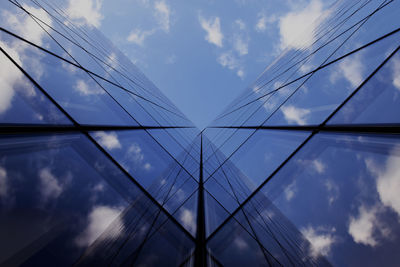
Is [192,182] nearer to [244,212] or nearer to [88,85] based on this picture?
[244,212]

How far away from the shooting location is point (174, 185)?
4.80 meters

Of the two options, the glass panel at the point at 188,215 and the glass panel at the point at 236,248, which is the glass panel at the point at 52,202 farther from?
the glass panel at the point at 236,248

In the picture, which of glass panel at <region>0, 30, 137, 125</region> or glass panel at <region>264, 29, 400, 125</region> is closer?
glass panel at <region>0, 30, 137, 125</region>

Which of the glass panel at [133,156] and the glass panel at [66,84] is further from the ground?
the glass panel at [66,84]

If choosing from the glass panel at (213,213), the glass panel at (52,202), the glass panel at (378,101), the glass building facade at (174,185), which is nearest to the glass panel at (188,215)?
the glass building facade at (174,185)

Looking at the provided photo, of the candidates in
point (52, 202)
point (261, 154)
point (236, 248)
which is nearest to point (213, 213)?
point (236, 248)

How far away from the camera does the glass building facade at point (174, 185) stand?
5.69 feet

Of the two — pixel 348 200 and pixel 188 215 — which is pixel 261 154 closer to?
pixel 188 215

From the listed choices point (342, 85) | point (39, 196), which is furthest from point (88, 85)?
point (342, 85)

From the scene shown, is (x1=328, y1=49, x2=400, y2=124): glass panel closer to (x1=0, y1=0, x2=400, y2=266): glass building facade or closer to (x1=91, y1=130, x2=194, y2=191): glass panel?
(x1=0, y1=0, x2=400, y2=266): glass building facade

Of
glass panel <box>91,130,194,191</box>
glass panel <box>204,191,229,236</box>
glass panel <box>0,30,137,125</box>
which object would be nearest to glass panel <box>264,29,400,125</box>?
glass panel <box>204,191,229,236</box>

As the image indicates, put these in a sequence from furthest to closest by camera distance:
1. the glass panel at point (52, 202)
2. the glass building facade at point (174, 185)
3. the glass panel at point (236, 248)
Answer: the glass panel at point (236, 248) < the glass building facade at point (174, 185) < the glass panel at point (52, 202)

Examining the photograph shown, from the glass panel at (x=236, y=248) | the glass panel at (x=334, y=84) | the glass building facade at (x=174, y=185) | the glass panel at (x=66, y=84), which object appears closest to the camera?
the glass building facade at (x=174, y=185)

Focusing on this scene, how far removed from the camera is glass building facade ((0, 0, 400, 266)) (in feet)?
5.69
